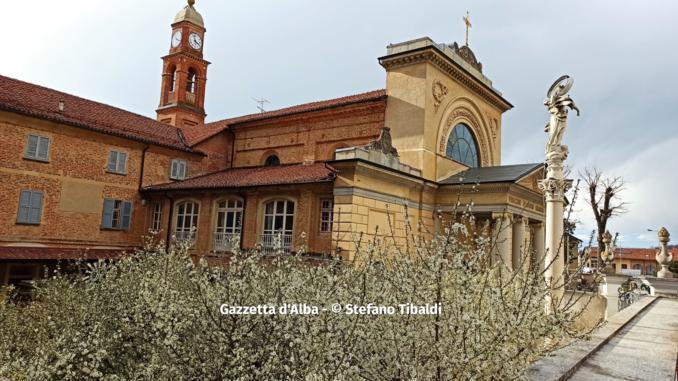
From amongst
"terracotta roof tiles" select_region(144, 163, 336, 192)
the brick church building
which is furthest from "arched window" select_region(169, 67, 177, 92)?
"terracotta roof tiles" select_region(144, 163, 336, 192)

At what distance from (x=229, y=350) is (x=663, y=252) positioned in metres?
39.2

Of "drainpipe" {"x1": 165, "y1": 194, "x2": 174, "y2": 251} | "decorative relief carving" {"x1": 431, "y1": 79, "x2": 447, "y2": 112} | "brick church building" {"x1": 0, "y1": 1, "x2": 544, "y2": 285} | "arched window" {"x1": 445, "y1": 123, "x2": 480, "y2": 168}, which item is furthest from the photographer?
"drainpipe" {"x1": 165, "y1": 194, "x2": 174, "y2": 251}

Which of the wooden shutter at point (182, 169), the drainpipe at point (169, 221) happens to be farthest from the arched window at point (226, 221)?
the wooden shutter at point (182, 169)

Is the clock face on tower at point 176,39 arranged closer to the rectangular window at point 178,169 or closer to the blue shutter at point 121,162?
the rectangular window at point 178,169

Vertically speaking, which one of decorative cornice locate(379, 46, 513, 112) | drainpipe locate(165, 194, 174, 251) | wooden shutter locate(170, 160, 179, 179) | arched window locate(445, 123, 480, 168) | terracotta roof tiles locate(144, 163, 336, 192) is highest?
decorative cornice locate(379, 46, 513, 112)

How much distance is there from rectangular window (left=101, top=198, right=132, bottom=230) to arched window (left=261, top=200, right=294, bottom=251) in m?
8.35

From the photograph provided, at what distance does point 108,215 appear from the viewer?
21.8 meters

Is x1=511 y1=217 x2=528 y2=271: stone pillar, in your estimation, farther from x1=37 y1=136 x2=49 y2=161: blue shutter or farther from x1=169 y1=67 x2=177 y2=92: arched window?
x1=169 y1=67 x2=177 y2=92: arched window

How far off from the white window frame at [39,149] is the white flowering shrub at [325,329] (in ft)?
56.3

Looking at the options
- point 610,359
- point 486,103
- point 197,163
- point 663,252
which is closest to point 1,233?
point 197,163

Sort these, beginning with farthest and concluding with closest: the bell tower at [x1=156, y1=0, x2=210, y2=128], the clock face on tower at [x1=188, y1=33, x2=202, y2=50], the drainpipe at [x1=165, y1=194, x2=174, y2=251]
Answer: the clock face on tower at [x1=188, y1=33, x2=202, y2=50] < the bell tower at [x1=156, y1=0, x2=210, y2=128] < the drainpipe at [x1=165, y1=194, x2=174, y2=251]

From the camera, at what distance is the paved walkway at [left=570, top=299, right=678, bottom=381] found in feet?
20.4

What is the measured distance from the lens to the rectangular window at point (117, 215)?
71.4ft

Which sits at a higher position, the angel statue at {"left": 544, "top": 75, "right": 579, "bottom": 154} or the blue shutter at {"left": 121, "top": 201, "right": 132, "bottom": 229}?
the angel statue at {"left": 544, "top": 75, "right": 579, "bottom": 154}
